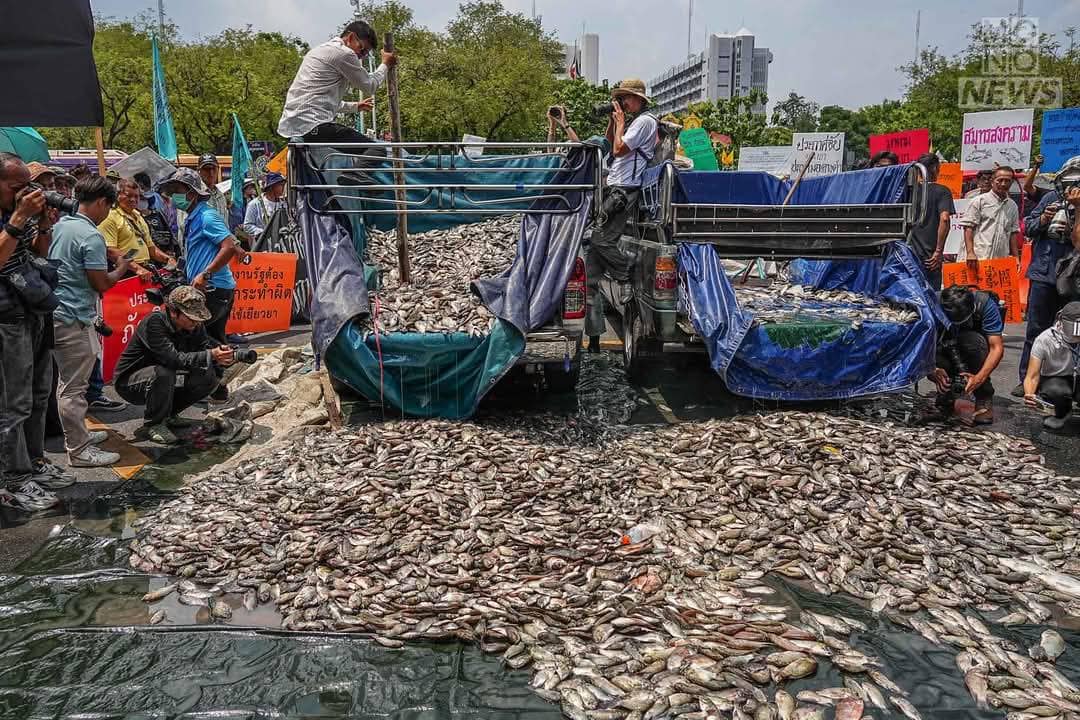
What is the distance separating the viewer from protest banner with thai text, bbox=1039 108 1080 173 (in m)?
13.6

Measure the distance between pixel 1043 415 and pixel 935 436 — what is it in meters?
2.10

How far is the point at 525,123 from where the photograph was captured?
137 feet

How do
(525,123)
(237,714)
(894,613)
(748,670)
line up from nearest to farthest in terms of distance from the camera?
(237,714), (748,670), (894,613), (525,123)

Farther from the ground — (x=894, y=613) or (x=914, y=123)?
(x=914, y=123)

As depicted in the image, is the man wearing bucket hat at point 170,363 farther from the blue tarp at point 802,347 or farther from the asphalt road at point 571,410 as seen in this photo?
the blue tarp at point 802,347

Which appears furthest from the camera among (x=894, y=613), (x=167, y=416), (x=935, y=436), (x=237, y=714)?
(x=167, y=416)

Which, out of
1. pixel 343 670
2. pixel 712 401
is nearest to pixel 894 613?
pixel 343 670

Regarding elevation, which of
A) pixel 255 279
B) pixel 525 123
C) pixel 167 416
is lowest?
pixel 167 416

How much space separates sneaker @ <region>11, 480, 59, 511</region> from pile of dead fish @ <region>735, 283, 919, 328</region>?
5.90m

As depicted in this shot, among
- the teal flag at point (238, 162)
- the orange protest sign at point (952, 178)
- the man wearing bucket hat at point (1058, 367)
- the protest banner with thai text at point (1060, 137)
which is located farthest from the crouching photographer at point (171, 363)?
the orange protest sign at point (952, 178)

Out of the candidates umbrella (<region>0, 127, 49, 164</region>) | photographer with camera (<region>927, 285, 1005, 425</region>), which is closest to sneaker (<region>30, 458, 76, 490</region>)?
umbrella (<region>0, 127, 49, 164</region>)

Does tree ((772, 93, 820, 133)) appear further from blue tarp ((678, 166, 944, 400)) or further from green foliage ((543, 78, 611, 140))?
blue tarp ((678, 166, 944, 400))

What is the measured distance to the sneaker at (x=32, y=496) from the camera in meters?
5.48

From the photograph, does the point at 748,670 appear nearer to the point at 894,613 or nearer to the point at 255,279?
the point at 894,613
